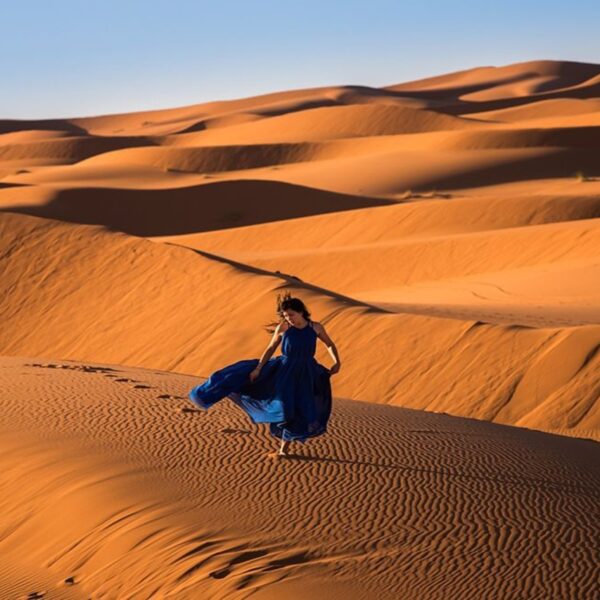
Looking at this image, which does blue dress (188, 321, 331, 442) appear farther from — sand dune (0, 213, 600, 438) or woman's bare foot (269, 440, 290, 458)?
sand dune (0, 213, 600, 438)

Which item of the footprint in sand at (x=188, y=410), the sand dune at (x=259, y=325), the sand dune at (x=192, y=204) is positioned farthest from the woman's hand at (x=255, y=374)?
the sand dune at (x=192, y=204)

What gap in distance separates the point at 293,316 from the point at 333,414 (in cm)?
271

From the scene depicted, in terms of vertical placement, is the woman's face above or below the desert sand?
above

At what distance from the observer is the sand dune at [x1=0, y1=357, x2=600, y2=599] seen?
6.76 m

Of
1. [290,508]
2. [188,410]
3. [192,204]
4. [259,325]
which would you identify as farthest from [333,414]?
[192,204]

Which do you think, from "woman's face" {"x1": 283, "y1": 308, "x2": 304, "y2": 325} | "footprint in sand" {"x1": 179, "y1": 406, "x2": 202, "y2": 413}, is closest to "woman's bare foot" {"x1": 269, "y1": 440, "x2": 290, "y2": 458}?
"woman's face" {"x1": 283, "y1": 308, "x2": 304, "y2": 325}

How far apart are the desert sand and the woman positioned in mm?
302

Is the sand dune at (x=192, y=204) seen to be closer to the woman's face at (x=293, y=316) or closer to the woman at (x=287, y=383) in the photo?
the woman at (x=287, y=383)

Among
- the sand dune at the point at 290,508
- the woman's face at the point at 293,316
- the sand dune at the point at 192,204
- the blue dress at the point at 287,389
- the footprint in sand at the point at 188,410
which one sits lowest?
the sand dune at the point at 192,204

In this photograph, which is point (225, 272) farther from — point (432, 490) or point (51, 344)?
point (432, 490)

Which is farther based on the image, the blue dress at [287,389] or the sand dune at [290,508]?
the blue dress at [287,389]

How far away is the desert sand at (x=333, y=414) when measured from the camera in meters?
7.09

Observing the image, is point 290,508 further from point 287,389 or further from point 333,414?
point 333,414

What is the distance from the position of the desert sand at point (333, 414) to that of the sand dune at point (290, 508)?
20 mm
